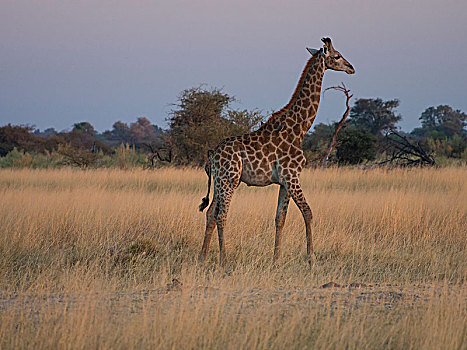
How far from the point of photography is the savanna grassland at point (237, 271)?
3.59m

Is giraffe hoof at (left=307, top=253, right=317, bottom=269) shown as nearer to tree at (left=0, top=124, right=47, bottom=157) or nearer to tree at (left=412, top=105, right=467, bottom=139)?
tree at (left=0, top=124, right=47, bottom=157)

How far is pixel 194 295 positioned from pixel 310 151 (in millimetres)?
17088

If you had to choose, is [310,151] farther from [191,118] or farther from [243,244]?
[243,244]

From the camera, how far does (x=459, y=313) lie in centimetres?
405

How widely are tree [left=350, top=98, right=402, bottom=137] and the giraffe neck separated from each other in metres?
35.3

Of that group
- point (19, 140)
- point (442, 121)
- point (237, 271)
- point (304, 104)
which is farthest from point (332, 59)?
point (442, 121)

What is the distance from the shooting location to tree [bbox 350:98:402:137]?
41300 mm

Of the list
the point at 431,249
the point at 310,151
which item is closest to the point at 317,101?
the point at 431,249

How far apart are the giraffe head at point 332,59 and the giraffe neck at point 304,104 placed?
69 millimetres

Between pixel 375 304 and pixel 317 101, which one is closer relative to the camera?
pixel 375 304

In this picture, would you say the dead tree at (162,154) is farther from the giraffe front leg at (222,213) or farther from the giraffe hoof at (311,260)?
the giraffe hoof at (311,260)

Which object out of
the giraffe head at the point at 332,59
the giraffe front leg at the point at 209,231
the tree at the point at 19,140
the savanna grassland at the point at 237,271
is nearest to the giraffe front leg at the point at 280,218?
the savanna grassland at the point at 237,271

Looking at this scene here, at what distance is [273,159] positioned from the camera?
6.51m

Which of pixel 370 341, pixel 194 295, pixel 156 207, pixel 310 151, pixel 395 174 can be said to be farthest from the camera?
pixel 310 151
